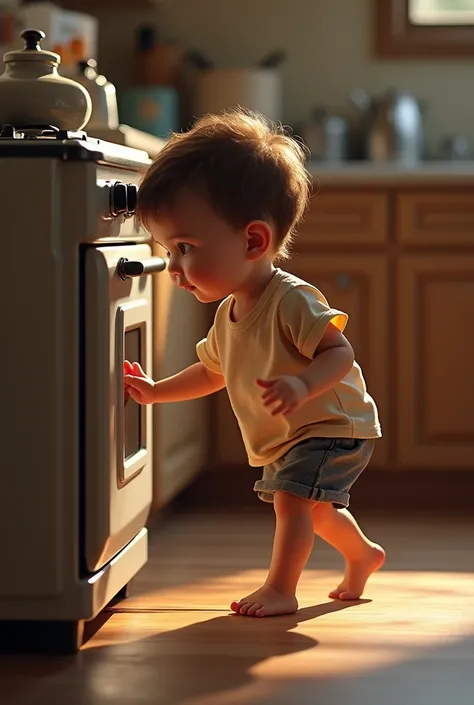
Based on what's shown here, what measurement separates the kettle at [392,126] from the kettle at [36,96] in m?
1.74

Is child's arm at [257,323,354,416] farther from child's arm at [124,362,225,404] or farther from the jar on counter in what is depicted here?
the jar on counter

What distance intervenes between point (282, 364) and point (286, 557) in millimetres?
305

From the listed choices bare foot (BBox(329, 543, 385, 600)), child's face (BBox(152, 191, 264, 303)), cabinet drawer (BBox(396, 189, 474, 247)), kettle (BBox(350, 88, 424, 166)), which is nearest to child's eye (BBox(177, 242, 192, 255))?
child's face (BBox(152, 191, 264, 303))

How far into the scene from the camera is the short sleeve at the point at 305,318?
179 cm

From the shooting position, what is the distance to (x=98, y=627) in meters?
1.83

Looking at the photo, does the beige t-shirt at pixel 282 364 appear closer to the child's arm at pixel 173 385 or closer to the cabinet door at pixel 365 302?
the child's arm at pixel 173 385

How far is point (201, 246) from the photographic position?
1.79 meters

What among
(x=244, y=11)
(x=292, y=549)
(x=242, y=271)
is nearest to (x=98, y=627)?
(x=292, y=549)

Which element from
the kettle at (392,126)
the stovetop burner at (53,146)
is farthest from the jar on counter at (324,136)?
the stovetop burner at (53,146)

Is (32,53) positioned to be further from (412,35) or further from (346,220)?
(412,35)

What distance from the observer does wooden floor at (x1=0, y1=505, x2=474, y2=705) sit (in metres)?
1.51

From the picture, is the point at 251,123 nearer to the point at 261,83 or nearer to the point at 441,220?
the point at 441,220

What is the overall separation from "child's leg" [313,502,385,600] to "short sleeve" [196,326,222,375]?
A: 0.97ft

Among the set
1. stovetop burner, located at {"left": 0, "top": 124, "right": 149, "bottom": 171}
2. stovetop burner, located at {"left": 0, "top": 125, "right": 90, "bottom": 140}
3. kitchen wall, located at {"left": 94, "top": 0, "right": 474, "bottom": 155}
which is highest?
kitchen wall, located at {"left": 94, "top": 0, "right": 474, "bottom": 155}
